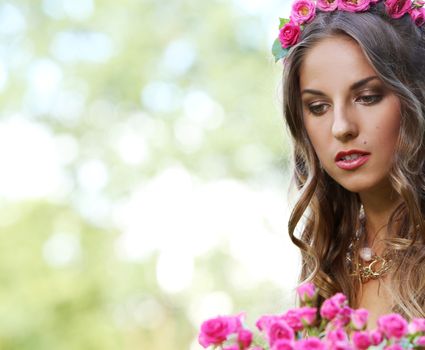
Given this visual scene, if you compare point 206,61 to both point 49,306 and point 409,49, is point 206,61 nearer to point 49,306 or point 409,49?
point 49,306

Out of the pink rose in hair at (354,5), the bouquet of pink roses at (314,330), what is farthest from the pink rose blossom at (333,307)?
the pink rose in hair at (354,5)

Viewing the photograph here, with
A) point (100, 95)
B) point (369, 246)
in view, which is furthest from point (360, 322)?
point (100, 95)

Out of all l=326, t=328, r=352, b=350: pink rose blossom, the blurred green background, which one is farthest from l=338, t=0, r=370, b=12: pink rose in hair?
the blurred green background

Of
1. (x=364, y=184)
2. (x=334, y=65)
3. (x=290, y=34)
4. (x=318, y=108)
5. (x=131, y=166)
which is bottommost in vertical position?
(x=131, y=166)

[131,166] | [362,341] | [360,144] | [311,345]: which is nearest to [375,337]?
[362,341]

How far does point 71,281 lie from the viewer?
11562 mm

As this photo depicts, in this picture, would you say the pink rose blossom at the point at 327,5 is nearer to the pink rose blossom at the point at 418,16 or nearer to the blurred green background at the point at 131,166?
the pink rose blossom at the point at 418,16

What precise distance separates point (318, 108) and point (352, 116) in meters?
0.17

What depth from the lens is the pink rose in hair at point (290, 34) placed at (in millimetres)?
3258

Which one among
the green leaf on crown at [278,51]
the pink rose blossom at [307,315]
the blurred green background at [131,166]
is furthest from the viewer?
the blurred green background at [131,166]

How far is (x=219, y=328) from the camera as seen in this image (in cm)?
208

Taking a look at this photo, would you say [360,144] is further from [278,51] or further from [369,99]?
[278,51]

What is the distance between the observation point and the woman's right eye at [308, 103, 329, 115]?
3.06m

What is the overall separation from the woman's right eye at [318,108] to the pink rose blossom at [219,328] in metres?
1.13
